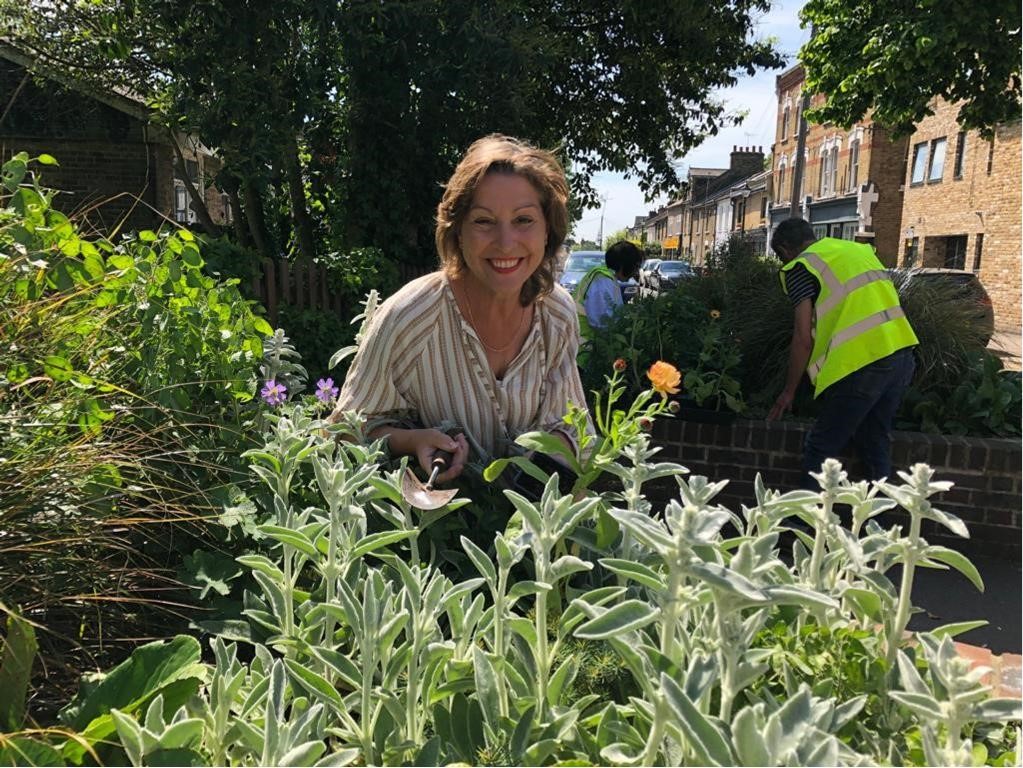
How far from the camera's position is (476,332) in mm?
2156

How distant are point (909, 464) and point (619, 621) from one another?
180 inches

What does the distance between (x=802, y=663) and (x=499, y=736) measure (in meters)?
0.44

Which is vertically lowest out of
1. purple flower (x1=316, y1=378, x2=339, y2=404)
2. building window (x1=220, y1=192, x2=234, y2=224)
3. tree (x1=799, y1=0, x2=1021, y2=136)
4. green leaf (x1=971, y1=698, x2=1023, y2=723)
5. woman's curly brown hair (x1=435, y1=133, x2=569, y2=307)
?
green leaf (x1=971, y1=698, x2=1023, y2=723)

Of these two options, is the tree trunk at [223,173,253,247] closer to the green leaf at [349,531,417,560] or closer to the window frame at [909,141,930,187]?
the green leaf at [349,531,417,560]

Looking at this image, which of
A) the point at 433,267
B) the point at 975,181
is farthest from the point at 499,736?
the point at 975,181

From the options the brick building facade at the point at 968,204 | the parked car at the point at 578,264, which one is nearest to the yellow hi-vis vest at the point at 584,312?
the parked car at the point at 578,264

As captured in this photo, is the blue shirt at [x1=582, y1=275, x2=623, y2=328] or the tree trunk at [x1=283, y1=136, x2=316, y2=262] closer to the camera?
the blue shirt at [x1=582, y1=275, x2=623, y2=328]

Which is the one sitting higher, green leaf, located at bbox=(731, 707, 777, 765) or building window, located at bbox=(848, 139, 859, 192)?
building window, located at bbox=(848, 139, 859, 192)

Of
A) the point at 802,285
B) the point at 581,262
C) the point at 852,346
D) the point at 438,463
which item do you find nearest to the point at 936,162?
the point at 581,262

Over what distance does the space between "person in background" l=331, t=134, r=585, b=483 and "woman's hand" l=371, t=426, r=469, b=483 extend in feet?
0.20

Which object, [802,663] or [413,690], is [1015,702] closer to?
[802,663]

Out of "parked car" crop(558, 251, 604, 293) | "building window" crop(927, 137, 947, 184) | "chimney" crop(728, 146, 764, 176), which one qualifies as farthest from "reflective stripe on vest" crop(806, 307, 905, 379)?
"chimney" crop(728, 146, 764, 176)

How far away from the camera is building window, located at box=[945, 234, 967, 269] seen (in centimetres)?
2675

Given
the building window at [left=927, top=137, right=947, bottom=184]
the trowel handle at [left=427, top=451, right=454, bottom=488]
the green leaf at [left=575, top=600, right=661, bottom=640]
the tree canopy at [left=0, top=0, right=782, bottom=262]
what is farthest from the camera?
the building window at [left=927, top=137, right=947, bottom=184]
